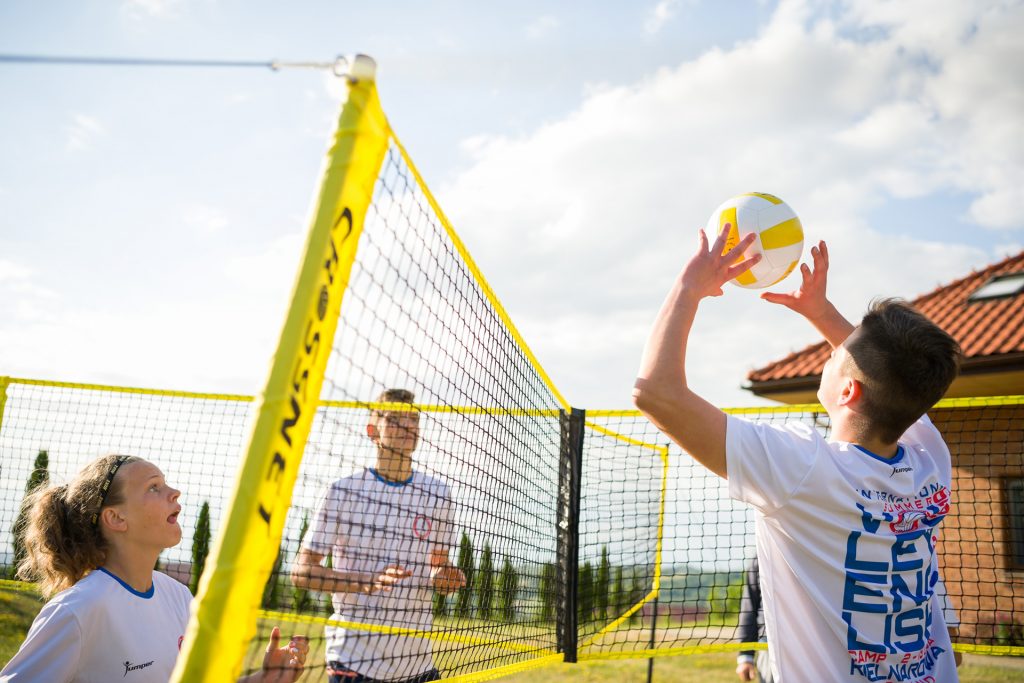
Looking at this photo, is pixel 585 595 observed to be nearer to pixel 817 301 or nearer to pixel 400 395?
pixel 400 395

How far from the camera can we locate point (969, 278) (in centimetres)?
1417

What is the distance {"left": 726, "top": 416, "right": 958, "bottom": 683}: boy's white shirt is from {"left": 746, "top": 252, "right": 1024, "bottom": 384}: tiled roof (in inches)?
394

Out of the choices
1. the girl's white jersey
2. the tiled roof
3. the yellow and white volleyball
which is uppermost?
the tiled roof

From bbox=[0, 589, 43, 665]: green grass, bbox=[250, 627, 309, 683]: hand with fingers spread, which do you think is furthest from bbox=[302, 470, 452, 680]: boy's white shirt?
bbox=[0, 589, 43, 665]: green grass

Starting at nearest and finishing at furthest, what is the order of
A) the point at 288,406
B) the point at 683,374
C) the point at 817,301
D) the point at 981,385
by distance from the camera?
the point at 288,406 → the point at 683,374 → the point at 817,301 → the point at 981,385

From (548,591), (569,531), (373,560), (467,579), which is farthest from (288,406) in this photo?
(569,531)

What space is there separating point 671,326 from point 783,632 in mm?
1035

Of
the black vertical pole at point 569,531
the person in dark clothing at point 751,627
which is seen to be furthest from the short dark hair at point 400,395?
the person in dark clothing at point 751,627

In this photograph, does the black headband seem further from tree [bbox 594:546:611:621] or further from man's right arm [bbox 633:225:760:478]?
tree [bbox 594:546:611:621]

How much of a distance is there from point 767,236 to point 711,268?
1322 mm

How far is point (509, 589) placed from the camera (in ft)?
12.2

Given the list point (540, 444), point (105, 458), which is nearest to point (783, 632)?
point (540, 444)

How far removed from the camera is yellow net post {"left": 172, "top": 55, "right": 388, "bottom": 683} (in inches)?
52.4

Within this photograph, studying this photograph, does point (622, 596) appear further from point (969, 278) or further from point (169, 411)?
point (969, 278)
